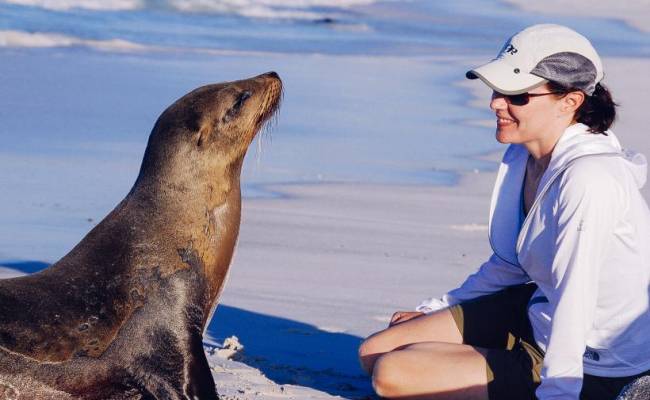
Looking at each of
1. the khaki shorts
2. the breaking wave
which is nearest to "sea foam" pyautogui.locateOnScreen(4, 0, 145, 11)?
the breaking wave

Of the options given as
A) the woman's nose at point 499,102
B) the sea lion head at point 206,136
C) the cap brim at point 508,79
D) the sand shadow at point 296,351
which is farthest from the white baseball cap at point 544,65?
the sand shadow at point 296,351

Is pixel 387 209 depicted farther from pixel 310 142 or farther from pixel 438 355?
pixel 438 355

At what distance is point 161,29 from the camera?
929 inches

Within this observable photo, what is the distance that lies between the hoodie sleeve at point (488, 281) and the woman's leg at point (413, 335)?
111mm

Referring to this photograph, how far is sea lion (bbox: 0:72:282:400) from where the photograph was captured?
490 centimetres

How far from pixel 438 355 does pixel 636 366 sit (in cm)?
84

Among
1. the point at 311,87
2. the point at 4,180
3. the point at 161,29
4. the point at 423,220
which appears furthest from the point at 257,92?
the point at 161,29

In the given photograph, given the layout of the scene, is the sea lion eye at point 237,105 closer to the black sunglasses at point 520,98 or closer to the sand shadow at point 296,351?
the sand shadow at point 296,351

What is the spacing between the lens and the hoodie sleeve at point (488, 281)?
5.58 meters

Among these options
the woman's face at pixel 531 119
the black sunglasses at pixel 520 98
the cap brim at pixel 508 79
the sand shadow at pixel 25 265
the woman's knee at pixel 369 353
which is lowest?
the sand shadow at pixel 25 265

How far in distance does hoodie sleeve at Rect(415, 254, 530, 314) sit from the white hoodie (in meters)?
0.42

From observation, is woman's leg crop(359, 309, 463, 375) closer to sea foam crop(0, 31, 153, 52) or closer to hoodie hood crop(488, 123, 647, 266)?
hoodie hood crop(488, 123, 647, 266)

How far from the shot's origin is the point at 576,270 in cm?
445

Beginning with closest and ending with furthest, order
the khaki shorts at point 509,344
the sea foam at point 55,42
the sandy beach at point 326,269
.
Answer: the khaki shorts at point 509,344
the sandy beach at point 326,269
the sea foam at point 55,42
